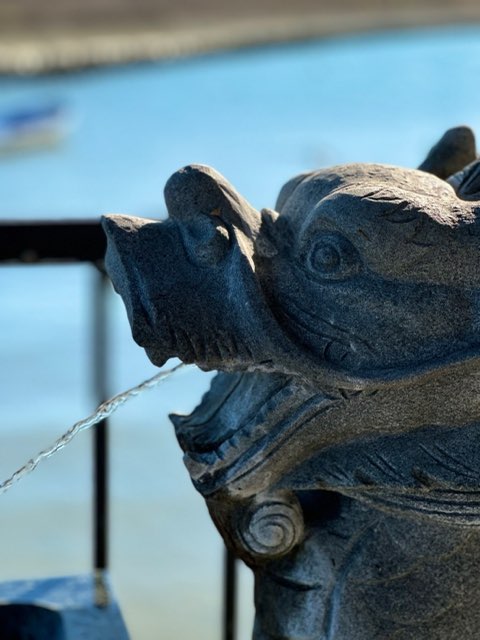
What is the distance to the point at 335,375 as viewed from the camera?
151cm

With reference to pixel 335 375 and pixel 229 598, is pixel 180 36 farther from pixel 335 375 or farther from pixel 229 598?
pixel 335 375

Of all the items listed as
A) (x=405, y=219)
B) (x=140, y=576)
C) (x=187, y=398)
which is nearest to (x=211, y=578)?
(x=140, y=576)

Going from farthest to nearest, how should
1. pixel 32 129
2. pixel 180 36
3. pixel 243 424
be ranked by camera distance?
1. pixel 180 36
2. pixel 32 129
3. pixel 243 424

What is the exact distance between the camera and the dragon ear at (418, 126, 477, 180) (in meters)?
1.84

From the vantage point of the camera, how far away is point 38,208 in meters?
8.62

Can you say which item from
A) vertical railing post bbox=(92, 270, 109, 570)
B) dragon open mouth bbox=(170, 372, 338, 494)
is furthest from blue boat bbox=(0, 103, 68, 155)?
dragon open mouth bbox=(170, 372, 338, 494)

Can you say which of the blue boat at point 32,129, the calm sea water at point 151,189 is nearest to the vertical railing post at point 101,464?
the calm sea water at point 151,189

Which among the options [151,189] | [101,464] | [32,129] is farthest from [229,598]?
[32,129]

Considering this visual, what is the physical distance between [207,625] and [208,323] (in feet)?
6.79

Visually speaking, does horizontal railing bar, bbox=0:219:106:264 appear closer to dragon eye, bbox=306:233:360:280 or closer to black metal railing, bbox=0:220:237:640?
black metal railing, bbox=0:220:237:640

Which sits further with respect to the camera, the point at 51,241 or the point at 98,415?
the point at 51,241

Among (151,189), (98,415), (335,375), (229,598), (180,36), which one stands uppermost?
(335,375)

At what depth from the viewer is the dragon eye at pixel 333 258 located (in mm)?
1526

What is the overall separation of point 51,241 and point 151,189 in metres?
6.32
